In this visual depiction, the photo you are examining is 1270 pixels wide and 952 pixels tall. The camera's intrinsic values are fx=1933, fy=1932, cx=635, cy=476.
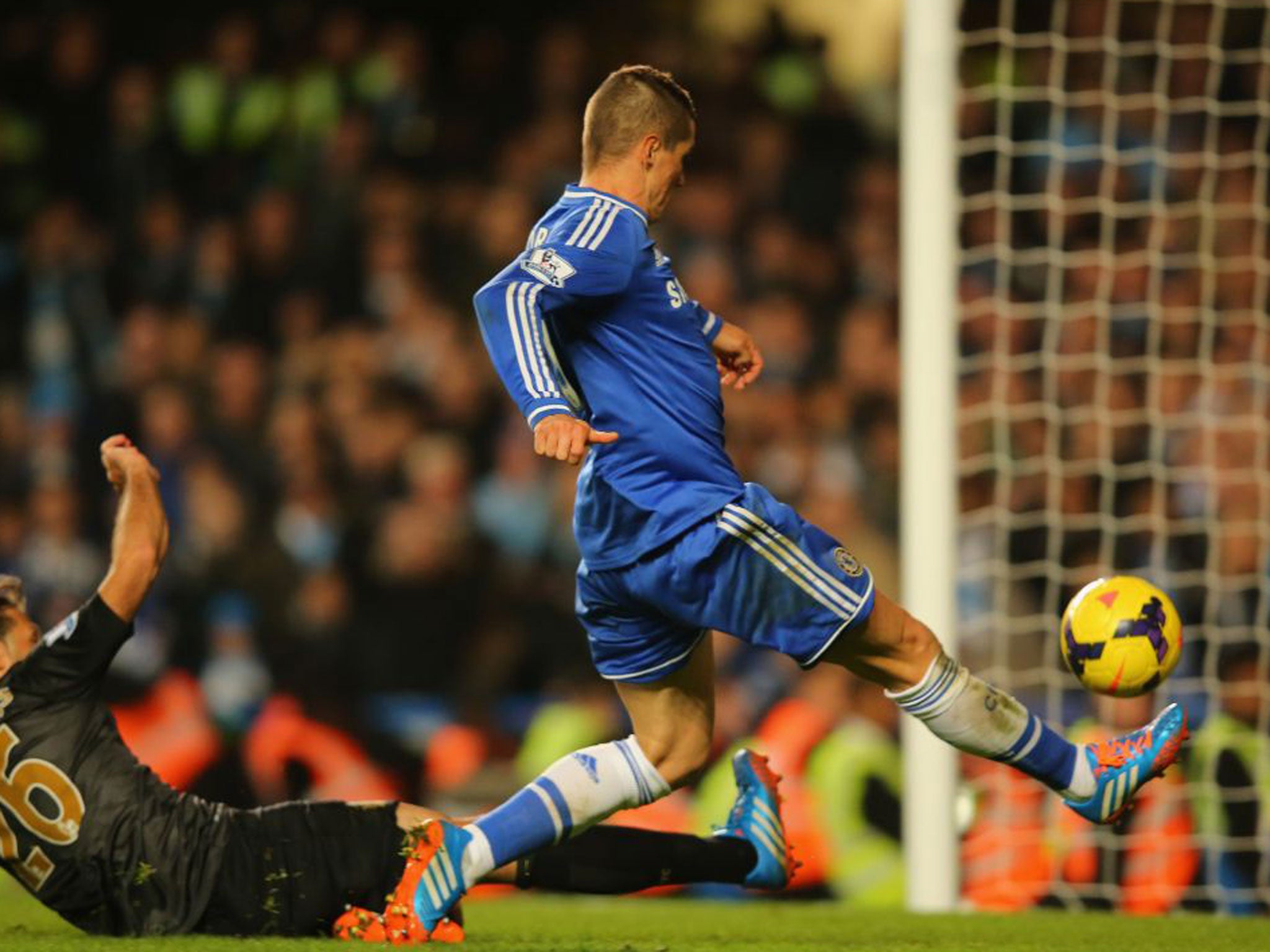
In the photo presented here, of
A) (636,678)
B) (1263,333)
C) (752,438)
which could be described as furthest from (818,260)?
(636,678)

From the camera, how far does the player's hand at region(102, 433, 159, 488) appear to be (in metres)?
4.03

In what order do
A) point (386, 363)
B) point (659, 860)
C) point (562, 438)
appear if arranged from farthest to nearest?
1. point (386, 363)
2. point (659, 860)
3. point (562, 438)

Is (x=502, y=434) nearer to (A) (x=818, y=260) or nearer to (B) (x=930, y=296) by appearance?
(A) (x=818, y=260)

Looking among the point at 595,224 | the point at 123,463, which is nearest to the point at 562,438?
the point at 595,224

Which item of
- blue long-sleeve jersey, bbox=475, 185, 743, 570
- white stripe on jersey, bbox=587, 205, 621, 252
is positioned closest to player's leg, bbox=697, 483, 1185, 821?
blue long-sleeve jersey, bbox=475, 185, 743, 570

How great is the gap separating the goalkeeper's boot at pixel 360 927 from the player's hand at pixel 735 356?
136 cm

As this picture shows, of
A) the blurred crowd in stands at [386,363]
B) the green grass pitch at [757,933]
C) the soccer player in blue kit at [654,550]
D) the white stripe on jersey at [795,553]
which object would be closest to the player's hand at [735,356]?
the soccer player in blue kit at [654,550]

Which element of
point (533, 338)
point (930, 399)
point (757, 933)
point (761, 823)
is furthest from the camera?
point (930, 399)

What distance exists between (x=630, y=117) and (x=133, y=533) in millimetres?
1313

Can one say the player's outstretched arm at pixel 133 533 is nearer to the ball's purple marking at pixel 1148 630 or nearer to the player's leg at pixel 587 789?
the player's leg at pixel 587 789

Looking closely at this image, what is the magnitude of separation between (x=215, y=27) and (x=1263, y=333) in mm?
5241

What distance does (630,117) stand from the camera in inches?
150

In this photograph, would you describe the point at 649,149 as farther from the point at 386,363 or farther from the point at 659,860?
the point at 386,363

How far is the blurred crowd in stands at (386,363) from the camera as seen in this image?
22.4ft
